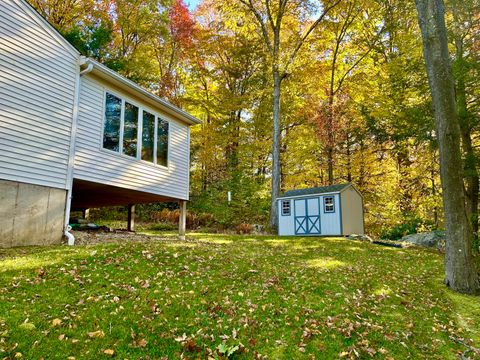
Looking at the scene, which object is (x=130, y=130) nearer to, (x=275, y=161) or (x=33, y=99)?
(x=33, y=99)

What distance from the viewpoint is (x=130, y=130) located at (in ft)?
30.1

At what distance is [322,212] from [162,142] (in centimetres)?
872

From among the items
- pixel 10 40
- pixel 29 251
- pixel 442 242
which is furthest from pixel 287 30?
pixel 29 251

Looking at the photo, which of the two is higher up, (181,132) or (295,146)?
(295,146)

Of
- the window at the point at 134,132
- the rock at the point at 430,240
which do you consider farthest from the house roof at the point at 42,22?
the rock at the point at 430,240

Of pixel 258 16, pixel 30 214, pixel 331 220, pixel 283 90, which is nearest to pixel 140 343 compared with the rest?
pixel 30 214

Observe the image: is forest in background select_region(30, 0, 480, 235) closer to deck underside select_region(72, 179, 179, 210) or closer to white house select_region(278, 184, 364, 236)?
white house select_region(278, 184, 364, 236)

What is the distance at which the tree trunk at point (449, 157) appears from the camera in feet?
20.8

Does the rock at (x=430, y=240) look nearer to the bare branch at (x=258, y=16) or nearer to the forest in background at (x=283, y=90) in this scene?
the forest in background at (x=283, y=90)

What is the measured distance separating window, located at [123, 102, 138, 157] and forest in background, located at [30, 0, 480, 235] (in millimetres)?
7797

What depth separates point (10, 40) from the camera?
6641mm

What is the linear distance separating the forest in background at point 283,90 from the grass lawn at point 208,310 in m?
10.5

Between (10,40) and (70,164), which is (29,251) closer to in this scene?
(70,164)

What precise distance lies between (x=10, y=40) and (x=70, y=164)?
2.79 meters
